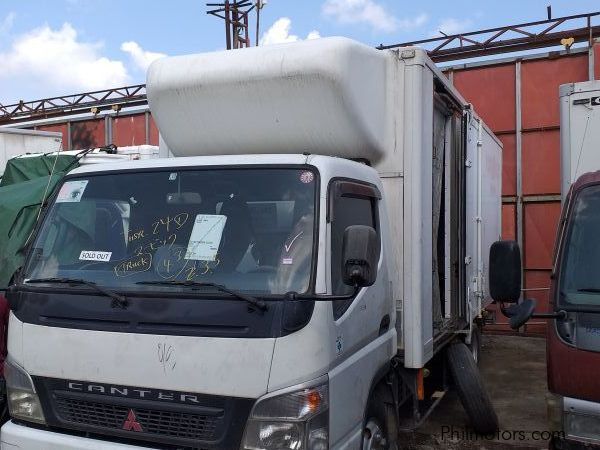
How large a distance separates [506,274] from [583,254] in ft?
1.49

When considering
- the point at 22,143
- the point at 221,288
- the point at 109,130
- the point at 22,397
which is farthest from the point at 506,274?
the point at 109,130

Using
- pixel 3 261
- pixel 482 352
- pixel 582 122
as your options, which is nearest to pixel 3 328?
pixel 3 261

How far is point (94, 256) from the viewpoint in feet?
10.6

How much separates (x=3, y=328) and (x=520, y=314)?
348 centimetres

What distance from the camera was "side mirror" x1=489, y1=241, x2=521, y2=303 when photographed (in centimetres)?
352

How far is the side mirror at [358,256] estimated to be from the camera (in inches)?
109

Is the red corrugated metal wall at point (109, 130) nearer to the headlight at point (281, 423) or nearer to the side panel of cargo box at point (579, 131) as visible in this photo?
the side panel of cargo box at point (579, 131)

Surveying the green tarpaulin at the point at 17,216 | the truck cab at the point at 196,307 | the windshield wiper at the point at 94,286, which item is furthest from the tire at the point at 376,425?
the green tarpaulin at the point at 17,216

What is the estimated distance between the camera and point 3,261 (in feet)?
19.0

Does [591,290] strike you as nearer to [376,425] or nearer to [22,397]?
[376,425]

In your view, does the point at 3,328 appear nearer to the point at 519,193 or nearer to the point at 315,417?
the point at 315,417

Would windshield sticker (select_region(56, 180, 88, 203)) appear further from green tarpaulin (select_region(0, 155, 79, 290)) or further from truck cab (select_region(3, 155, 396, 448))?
green tarpaulin (select_region(0, 155, 79, 290))

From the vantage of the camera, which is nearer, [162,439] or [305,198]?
[162,439]

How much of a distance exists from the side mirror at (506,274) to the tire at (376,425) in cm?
98
